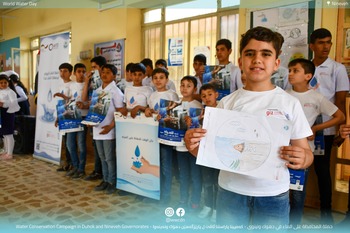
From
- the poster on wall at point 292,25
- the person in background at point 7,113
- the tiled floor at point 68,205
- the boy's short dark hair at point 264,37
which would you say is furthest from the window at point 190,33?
the boy's short dark hair at point 264,37

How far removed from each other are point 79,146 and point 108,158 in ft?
1.50

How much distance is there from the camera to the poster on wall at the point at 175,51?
287 centimetres

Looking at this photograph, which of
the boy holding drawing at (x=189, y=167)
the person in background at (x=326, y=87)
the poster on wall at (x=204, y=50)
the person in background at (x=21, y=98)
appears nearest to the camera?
the person in background at (x=326, y=87)

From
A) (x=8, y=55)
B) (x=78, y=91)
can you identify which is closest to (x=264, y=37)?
(x=78, y=91)

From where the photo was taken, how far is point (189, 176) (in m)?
1.65

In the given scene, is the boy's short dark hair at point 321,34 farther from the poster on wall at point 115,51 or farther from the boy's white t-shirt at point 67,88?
the poster on wall at point 115,51

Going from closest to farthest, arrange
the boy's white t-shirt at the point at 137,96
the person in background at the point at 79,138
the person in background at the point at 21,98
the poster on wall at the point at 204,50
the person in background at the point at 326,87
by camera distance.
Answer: the person in background at the point at 326,87 → the boy's white t-shirt at the point at 137,96 → the person in background at the point at 79,138 → the poster on wall at the point at 204,50 → the person in background at the point at 21,98

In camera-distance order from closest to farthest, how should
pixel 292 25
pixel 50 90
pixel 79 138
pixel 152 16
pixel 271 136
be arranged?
pixel 271 136
pixel 292 25
pixel 79 138
pixel 50 90
pixel 152 16

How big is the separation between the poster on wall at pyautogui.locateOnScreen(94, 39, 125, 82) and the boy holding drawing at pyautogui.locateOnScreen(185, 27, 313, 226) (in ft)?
8.00

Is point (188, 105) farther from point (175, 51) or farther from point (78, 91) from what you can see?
point (175, 51)

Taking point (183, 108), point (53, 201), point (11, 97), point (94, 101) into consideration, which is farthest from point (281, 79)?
point (11, 97)

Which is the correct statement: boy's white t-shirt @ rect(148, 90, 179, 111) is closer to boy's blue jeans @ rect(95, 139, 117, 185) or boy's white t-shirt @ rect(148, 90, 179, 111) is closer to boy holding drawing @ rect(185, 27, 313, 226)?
boy's blue jeans @ rect(95, 139, 117, 185)

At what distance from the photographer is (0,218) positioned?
1.47m

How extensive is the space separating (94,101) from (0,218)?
2.62 ft
